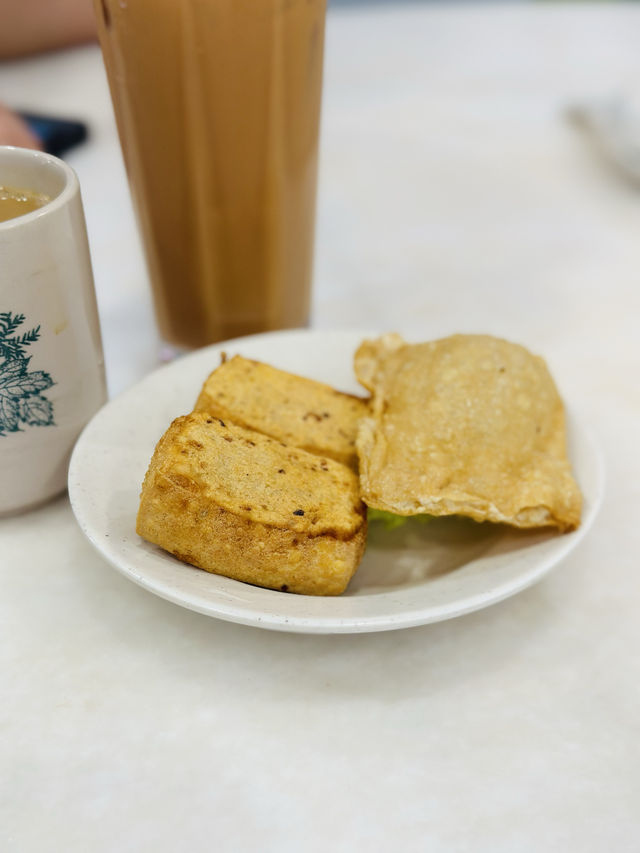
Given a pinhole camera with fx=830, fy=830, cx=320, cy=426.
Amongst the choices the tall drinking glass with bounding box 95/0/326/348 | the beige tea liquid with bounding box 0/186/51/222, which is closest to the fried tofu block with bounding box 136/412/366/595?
the beige tea liquid with bounding box 0/186/51/222

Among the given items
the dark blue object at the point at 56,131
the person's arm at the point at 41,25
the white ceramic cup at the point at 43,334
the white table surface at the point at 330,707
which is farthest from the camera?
the person's arm at the point at 41,25

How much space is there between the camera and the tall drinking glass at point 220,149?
819 millimetres

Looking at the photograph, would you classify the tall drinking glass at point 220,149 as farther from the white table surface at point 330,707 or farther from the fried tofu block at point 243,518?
the fried tofu block at point 243,518

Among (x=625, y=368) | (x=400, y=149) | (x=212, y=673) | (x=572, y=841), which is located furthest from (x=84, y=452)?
(x=400, y=149)

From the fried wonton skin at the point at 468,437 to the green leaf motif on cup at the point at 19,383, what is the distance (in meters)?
0.29

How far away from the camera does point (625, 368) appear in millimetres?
1118

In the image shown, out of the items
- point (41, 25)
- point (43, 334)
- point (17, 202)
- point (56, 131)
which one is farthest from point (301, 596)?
point (41, 25)

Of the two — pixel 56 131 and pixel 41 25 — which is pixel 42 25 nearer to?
pixel 41 25

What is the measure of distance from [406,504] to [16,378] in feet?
1.15

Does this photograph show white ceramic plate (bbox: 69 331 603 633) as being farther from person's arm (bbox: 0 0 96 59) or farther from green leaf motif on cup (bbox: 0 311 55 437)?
person's arm (bbox: 0 0 96 59)

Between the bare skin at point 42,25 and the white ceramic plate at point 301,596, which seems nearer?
the white ceramic plate at point 301,596

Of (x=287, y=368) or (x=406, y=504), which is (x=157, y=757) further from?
(x=287, y=368)

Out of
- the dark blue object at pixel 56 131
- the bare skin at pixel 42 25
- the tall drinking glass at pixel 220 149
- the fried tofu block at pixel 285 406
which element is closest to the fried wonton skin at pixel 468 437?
the fried tofu block at pixel 285 406

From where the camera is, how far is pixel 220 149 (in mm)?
896
